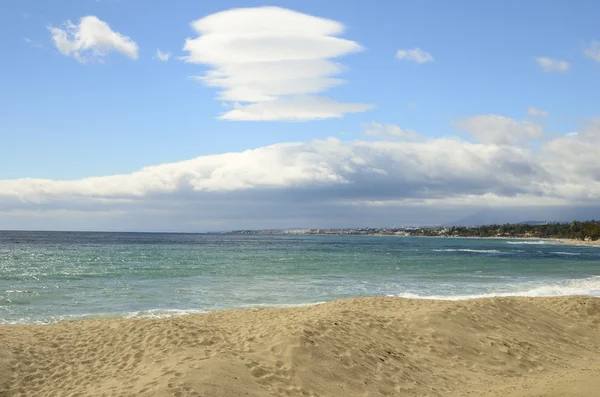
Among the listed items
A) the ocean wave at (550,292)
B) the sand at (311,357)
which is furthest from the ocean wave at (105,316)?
the ocean wave at (550,292)

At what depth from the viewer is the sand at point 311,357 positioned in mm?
9203

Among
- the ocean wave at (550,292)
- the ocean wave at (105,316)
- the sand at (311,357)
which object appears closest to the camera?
the sand at (311,357)

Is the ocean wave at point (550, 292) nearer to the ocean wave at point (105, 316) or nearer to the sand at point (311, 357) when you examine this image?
the sand at point (311, 357)

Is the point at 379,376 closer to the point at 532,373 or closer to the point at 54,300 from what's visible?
the point at 532,373

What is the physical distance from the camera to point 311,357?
34.2 feet

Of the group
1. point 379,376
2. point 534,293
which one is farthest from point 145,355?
point 534,293

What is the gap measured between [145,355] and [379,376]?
4747 millimetres

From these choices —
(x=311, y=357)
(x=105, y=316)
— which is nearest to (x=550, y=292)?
(x=311, y=357)

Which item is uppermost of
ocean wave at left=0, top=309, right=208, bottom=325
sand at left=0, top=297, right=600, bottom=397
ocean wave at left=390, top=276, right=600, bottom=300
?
sand at left=0, top=297, right=600, bottom=397

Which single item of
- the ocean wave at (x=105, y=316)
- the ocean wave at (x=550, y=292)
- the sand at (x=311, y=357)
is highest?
the sand at (x=311, y=357)

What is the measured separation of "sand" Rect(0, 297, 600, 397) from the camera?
9.20 m

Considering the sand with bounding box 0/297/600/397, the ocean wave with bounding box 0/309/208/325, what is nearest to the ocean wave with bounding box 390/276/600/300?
the sand with bounding box 0/297/600/397

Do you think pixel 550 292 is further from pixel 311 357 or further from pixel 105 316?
pixel 105 316

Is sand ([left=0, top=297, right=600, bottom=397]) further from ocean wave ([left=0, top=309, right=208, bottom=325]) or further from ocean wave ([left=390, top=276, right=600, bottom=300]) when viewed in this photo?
ocean wave ([left=390, top=276, right=600, bottom=300])
